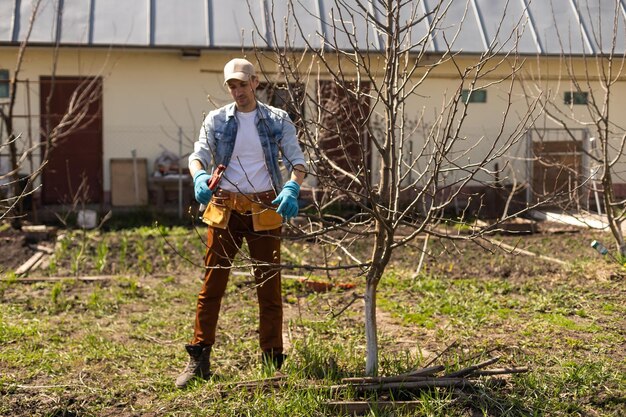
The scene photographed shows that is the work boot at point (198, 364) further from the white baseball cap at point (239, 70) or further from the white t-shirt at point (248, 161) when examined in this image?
the white baseball cap at point (239, 70)

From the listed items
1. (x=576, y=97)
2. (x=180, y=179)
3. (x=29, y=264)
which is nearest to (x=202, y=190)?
(x=29, y=264)

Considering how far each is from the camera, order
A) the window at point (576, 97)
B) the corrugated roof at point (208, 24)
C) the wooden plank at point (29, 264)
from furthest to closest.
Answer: the corrugated roof at point (208, 24) < the wooden plank at point (29, 264) < the window at point (576, 97)

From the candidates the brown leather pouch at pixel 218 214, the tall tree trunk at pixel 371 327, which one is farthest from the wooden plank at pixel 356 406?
the brown leather pouch at pixel 218 214

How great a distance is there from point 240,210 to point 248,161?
0.30 meters

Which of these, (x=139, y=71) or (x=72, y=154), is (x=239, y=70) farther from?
(x=72, y=154)

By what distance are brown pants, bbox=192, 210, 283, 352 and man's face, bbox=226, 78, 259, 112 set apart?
2.05 ft

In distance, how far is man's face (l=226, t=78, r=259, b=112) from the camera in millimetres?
5230

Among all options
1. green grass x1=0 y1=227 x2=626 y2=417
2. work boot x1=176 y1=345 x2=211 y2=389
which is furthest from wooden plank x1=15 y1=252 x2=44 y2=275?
work boot x1=176 y1=345 x2=211 y2=389

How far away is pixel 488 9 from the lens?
631 inches

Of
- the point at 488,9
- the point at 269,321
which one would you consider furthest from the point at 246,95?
the point at 488,9

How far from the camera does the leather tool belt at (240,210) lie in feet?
17.2

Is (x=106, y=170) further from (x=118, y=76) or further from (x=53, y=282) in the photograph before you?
(x=53, y=282)

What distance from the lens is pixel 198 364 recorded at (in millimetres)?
5293

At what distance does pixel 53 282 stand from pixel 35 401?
152 inches
